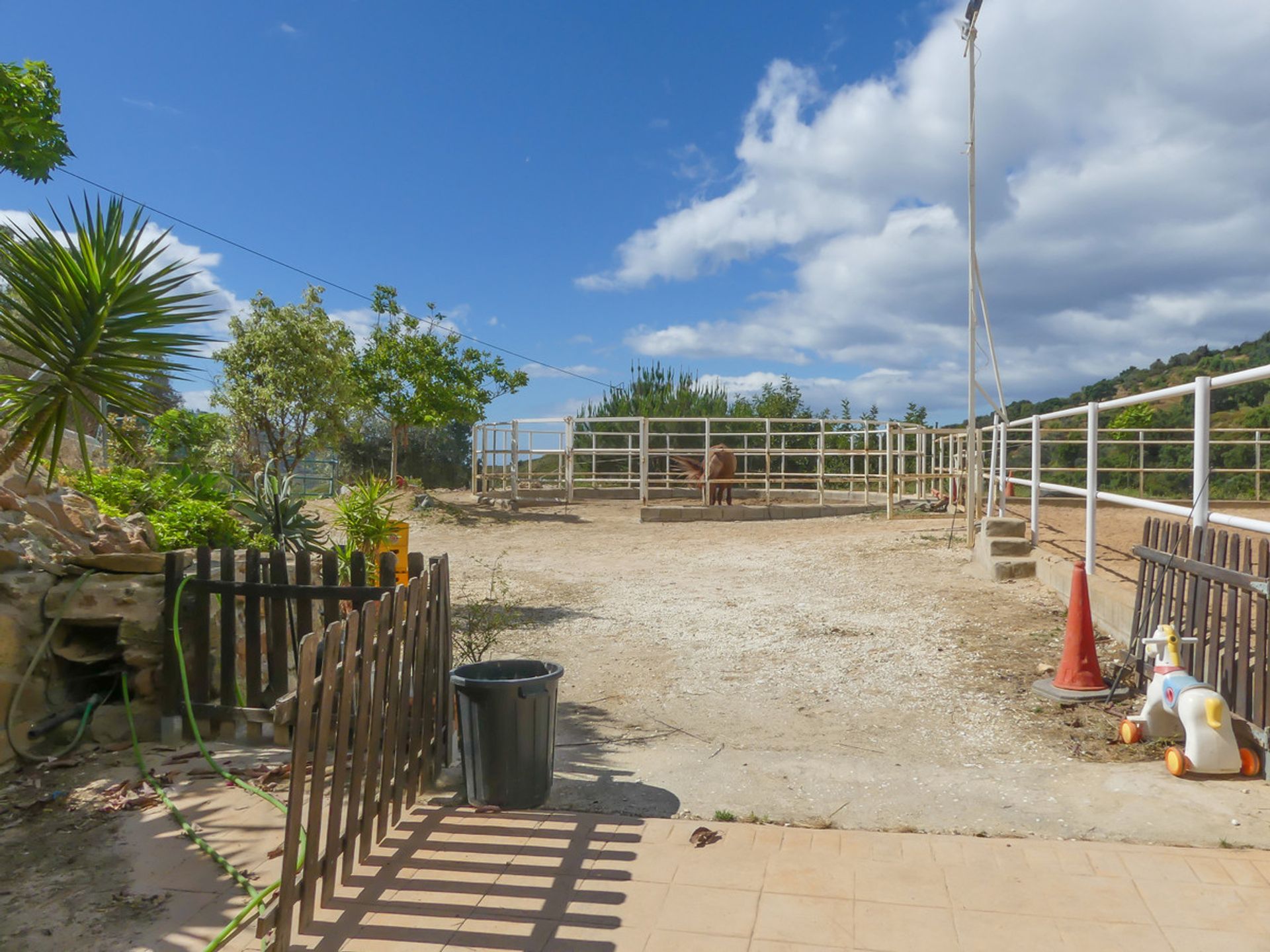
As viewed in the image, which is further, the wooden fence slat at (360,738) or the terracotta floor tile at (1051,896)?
the wooden fence slat at (360,738)

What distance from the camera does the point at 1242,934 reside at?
2.58 meters

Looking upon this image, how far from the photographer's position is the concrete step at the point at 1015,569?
332 inches

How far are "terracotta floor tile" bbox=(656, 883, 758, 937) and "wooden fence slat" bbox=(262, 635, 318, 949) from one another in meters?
1.05

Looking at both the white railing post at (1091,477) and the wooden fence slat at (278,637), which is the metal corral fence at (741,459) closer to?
the white railing post at (1091,477)

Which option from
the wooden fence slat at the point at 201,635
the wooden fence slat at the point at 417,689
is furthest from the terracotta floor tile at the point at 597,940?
the wooden fence slat at the point at 201,635

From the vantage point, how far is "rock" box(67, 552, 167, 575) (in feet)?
15.2

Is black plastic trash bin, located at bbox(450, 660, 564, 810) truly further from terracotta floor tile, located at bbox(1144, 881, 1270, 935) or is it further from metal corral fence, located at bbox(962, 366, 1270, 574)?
metal corral fence, located at bbox(962, 366, 1270, 574)

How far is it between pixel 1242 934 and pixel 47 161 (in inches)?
500

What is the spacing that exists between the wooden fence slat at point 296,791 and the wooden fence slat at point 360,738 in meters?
0.33

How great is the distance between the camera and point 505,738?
364 cm

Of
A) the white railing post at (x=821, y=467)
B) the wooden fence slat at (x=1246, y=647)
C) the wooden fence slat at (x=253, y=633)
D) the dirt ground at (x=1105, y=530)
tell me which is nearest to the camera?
the wooden fence slat at (x=1246, y=647)

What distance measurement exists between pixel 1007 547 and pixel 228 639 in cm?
699

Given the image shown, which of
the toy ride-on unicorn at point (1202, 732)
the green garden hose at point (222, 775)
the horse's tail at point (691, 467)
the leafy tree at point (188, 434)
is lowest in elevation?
the green garden hose at point (222, 775)

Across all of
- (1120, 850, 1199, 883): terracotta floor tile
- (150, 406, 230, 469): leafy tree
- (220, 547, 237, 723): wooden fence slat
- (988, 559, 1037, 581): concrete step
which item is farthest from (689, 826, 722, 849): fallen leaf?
(150, 406, 230, 469): leafy tree
